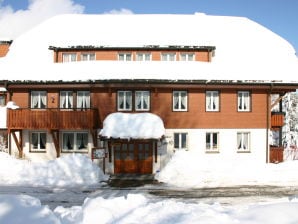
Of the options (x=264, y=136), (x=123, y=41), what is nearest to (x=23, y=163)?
(x=123, y=41)

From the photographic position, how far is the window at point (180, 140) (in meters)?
25.0

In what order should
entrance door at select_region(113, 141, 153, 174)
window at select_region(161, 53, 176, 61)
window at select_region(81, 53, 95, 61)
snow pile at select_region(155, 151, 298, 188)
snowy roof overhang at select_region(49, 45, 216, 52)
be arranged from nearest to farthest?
snow pile at select_region(155, 151, 298, 188), entrance door at select_region(113, 141, 153, 174), snowy roof overhang at select_region(49, 45, 216, 52), window at select_region(161, 53, 176, 61), window at select_region(81, 53, 95, 61)

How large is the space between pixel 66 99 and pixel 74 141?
3.15 m

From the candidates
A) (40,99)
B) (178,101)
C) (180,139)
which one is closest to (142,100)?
(178,101)

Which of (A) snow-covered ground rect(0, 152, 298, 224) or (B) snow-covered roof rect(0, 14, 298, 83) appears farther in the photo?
(B) snow-covered roof rect(0, 14, 298, 83)

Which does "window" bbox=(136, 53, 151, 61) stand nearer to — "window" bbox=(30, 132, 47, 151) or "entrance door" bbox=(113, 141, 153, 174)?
"entrance door" bbox=(113, 141, 153, 174)

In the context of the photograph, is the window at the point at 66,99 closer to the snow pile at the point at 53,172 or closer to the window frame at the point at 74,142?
the window frame at the point at 74,142

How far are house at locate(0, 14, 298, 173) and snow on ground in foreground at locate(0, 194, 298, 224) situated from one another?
10.0 meters

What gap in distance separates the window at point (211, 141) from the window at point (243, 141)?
1.72m

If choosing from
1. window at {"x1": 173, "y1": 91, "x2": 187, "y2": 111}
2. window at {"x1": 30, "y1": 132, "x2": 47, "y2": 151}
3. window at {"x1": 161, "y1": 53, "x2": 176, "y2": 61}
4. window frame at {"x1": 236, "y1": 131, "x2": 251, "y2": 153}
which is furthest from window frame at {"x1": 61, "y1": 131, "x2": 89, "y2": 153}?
window frame at {"x1": 236, "y1": 131, "x2": 251, "y2": 153}

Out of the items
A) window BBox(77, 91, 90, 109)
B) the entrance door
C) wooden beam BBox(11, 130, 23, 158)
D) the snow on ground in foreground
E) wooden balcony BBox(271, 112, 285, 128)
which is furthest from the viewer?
wooden balcony BBox(271, 112, 285, 128)

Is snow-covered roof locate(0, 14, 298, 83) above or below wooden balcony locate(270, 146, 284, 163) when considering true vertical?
above

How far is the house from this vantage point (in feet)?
77.8

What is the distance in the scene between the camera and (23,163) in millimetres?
22312
